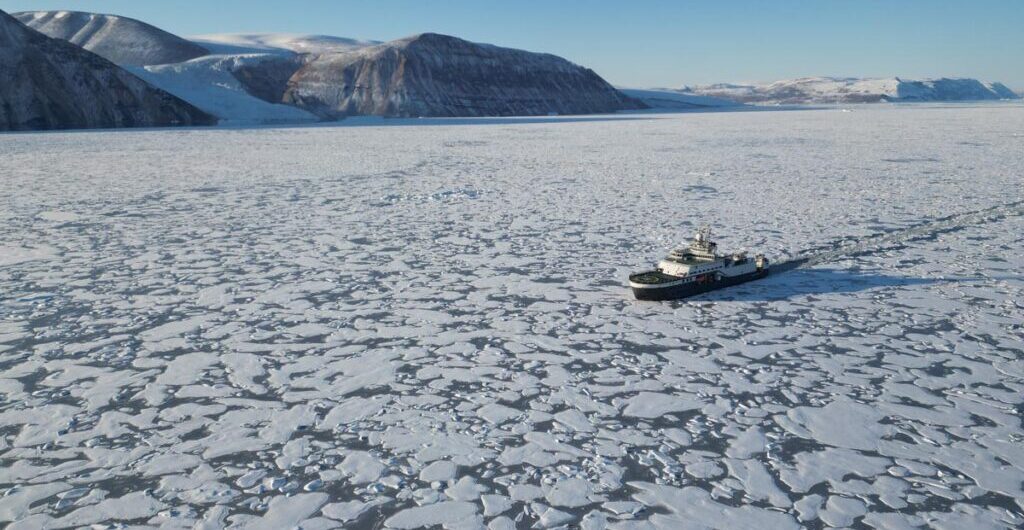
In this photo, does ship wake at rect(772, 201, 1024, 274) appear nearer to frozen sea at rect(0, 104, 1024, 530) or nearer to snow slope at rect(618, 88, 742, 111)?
frozen sea at rect(0, 104, 1024, 530)

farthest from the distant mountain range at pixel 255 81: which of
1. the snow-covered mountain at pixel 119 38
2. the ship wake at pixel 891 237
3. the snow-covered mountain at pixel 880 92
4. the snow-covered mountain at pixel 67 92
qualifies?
the ship wake at pixel 891 237

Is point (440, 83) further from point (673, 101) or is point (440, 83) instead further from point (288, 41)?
point (288, 41)

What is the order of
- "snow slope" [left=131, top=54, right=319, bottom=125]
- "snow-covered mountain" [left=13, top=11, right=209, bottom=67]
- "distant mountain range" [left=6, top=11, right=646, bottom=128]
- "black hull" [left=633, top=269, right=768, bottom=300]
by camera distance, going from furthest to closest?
1. "snow-covered mountain" [left=13, top=11, right=209, bottom=67]
2. "distant mountain range" [left=6, top=11, right=646, bottom=128]
3. "snow slope" [left=131, top=54, right=319, bottom=125]
4. "black hull" [left=633, top=269, right=768, bottom=300]

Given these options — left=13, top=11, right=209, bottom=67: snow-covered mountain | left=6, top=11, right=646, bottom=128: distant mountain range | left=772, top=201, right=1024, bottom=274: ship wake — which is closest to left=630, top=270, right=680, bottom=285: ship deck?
left=772, top=201, right=1024, bottom=274: ship wake

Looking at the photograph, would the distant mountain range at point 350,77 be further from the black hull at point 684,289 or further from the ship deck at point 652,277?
the black hull at point 684,289

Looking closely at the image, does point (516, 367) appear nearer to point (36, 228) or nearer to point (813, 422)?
point (813, 422)
